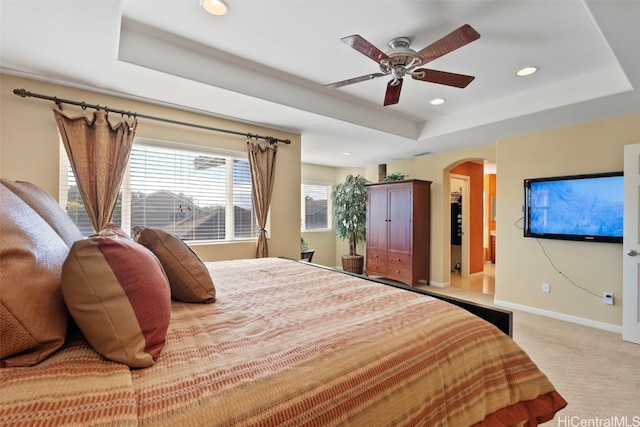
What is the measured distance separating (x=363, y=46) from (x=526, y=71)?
5.99ft

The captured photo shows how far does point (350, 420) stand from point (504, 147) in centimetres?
437

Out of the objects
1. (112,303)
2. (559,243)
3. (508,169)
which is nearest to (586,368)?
(559,243)

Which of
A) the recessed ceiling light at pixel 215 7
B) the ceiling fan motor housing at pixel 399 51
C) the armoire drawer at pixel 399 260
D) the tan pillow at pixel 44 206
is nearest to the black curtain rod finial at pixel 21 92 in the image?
the recessed ceiling light at pixel 215 7

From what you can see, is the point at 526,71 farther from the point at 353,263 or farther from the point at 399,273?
the point at 353,263

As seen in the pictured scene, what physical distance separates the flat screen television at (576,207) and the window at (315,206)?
390 centimetres

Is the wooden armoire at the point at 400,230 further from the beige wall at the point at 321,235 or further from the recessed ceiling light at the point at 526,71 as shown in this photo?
the recessed ceiling light at the point at 526,71

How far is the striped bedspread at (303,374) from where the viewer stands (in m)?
0.65

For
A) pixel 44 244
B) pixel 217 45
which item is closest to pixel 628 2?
pixel 217 45

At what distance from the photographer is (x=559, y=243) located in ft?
11.6

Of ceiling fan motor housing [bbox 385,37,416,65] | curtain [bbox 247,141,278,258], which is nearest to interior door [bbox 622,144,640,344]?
Answer: ceiling fan motor housing [bbox 385,37,416,65]

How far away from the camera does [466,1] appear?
1852 mm

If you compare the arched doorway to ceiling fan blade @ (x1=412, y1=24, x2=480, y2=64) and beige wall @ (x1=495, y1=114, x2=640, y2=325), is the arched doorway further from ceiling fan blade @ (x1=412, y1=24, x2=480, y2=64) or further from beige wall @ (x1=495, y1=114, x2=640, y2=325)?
ceiling fan blade @ (x1=412, y1=24, x2=480, y2=64)

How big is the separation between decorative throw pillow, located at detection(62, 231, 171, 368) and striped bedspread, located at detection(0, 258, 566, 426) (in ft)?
0.16

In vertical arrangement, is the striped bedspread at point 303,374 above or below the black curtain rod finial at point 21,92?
below
